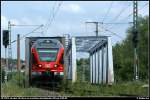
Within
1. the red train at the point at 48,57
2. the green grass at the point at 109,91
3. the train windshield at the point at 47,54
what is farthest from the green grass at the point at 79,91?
the train windshield at the point at 47,54

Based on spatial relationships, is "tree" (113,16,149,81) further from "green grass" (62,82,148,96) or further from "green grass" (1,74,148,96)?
"green grass" (62,82,148,96)

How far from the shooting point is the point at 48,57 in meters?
34.2

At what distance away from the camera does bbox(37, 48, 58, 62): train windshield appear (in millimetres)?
34000

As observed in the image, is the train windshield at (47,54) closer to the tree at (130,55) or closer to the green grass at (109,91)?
the green grass at (109,91)

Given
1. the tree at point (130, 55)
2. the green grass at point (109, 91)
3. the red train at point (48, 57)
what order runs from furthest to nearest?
the tree at point (130, 55) < the red train at point (48, 57) < the green grass at point (109, 91)

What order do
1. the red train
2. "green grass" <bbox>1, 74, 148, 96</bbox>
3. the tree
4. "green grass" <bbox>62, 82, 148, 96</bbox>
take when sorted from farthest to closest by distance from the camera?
1. the tree
2. the red train
3. "green grass" <bbox>62, 82, 148, 96</bbox>
4. "green grass" <bbox>1, 74, 148, 96</bbox>

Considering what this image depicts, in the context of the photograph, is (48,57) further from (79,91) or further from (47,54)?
(79,91)

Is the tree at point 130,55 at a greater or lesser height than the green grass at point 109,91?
greater

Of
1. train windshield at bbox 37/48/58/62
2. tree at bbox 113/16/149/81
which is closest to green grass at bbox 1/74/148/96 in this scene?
train windshield at bbox 37/48/58/62

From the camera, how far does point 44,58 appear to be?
34031mm

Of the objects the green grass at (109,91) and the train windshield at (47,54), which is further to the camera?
the train windshield at (47,54)

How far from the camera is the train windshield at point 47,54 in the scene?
112ft

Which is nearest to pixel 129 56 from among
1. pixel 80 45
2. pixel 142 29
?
pixel 142 29

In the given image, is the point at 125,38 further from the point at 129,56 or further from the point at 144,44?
the point at 144,44
